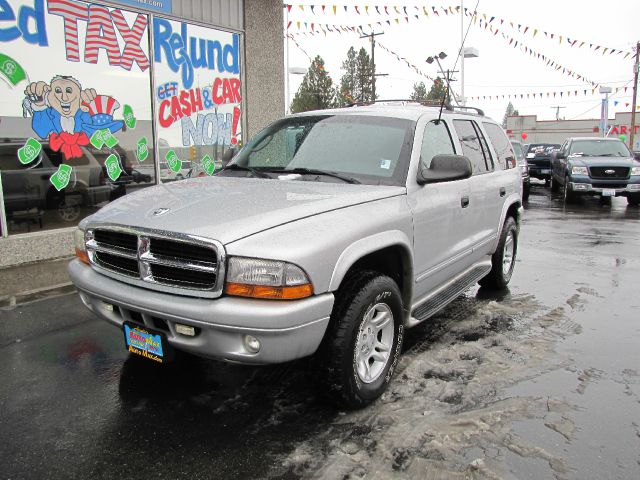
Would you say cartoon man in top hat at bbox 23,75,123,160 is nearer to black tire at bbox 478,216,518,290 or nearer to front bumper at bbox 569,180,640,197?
black tire at bbox 478,216,518,290

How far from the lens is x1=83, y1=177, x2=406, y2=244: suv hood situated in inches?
108

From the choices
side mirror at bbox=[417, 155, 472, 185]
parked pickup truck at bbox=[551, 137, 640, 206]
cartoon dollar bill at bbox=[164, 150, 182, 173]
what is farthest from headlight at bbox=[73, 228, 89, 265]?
parked pickup truck at bbox=[551, 137, 640, 206]

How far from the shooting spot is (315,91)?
5712 centimetres

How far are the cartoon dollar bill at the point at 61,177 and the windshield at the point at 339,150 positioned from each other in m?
3.64

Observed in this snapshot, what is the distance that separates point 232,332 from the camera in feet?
8.58

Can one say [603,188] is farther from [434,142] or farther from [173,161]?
[434,142]

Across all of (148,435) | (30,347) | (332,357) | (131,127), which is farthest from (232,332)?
(131,127)

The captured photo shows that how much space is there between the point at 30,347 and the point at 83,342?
0.39 meters

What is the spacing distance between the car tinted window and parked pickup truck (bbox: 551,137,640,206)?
36.1ft

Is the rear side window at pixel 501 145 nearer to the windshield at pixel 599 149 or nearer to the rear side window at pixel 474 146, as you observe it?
the rear side window at pixel 474 146

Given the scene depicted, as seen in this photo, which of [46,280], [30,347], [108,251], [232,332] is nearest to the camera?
[232,332]

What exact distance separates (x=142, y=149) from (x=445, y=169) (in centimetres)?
563

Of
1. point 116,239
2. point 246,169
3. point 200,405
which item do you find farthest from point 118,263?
point 246,169

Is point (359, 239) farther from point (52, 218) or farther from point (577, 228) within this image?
point (577, 228)
